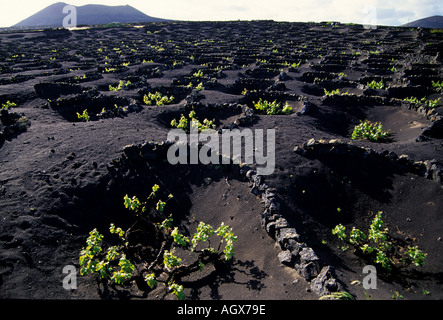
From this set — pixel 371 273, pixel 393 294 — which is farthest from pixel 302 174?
pixel 393 294

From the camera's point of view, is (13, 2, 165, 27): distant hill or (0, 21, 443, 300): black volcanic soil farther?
Result: (13, 2, 165, 27): distant hill

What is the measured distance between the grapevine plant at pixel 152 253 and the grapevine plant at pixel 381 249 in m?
3.09

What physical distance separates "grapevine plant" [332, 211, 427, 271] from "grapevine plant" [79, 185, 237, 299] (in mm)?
3091

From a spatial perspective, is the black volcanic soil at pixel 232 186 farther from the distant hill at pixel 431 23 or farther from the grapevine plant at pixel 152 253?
the distant hill at pixel 431 23

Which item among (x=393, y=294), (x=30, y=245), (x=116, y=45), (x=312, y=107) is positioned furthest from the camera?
(x=116, y=45)

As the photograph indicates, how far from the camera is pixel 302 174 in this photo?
27.5 ft

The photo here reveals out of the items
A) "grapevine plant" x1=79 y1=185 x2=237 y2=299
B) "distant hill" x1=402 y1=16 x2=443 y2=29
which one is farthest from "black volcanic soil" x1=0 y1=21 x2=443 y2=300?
"distant hill" x1=402 y1=16 x2=443 y2=29

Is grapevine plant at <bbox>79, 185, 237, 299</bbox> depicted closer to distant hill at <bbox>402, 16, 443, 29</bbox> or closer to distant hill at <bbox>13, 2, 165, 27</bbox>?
distant hill at <bbox>13, 2, 165, 27</bbox>

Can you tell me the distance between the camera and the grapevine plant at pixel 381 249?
5.44 meters

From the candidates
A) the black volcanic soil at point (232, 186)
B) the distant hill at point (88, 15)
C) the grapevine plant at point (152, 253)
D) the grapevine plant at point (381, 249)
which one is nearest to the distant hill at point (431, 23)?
the distant hill at point (88, 15)

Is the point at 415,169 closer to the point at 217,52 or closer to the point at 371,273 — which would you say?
the point at 371,273

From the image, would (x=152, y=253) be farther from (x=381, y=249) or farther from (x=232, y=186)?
(x=381, y=249)

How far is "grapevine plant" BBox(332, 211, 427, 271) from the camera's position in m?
5.44

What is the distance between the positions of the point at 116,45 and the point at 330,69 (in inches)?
1474
